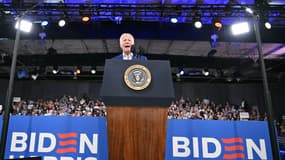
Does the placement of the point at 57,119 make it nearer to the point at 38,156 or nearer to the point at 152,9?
the point at 38,156

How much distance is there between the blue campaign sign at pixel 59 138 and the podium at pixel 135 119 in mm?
1179

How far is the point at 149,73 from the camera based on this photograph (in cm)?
201

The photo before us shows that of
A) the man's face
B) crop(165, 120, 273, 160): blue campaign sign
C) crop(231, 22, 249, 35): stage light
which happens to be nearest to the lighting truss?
crop(231, 22, 249, 35): stage light

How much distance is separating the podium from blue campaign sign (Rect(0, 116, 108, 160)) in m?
1.18

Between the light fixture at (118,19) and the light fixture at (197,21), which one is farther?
the light fixture at (118,19)

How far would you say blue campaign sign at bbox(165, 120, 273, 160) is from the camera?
3.08 m

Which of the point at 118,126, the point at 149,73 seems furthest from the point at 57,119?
the point at 149,73

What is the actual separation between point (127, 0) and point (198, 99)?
8.98m

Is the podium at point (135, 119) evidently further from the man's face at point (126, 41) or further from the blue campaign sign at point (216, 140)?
the blue campaign sign at point (216, 140)

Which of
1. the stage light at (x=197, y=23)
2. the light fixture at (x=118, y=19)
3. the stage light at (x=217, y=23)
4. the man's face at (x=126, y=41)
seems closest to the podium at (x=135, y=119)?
the man's face at (x=126, y=41)

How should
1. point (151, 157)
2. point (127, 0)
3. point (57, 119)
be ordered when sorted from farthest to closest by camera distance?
point (127, 0), point (57, 119), point (151, 157)

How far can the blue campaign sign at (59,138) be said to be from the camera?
3.00 meters

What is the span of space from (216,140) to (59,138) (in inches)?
79.9

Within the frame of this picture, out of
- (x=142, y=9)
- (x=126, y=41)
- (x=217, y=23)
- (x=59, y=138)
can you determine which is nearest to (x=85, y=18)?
(x=142, y=9)
